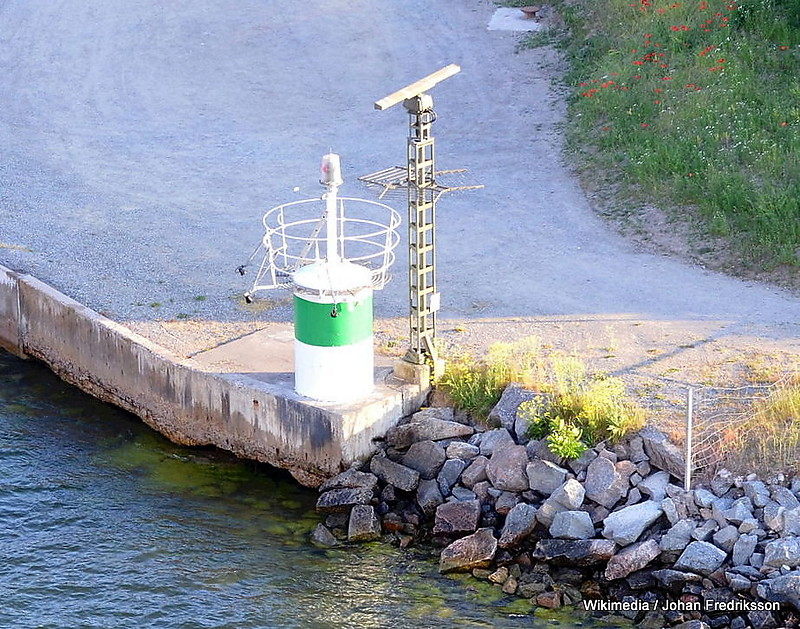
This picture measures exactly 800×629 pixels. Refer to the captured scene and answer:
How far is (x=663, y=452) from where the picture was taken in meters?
13.2

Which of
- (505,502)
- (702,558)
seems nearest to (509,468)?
(505,502)

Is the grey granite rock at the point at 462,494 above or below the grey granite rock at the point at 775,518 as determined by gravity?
below

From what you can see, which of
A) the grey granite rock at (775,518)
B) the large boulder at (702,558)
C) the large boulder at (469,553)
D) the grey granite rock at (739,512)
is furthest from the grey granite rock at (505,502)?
the grey granite rock at (775,518)

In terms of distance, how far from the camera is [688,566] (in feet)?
40.1

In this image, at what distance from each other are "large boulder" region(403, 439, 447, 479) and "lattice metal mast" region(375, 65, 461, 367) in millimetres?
1107

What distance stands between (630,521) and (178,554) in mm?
4471

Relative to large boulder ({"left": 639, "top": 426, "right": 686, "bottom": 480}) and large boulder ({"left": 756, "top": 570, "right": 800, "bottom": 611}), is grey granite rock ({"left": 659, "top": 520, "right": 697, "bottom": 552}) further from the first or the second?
large boulder ({"left": 756, "top": 570, "right": 800, "bottom": 611})

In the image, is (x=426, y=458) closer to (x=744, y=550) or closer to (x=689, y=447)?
(x=689, y=447)

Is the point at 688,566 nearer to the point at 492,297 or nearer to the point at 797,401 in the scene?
the point at 797,401

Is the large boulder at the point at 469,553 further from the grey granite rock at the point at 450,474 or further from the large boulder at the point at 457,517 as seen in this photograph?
the grey granite rock at the point at 450,474

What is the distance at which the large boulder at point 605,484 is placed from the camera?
1307 centimetres

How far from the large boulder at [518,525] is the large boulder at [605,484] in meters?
0.60

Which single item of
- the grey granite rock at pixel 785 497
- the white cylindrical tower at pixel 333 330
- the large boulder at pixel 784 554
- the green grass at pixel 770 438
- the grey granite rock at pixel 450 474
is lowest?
the large boulder at pixel 784 554

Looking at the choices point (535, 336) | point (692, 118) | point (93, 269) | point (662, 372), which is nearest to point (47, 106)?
point (93, 269)
